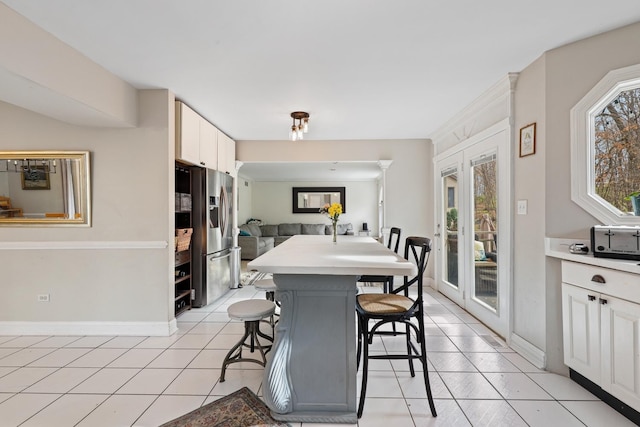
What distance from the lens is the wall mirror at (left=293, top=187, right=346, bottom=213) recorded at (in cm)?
927

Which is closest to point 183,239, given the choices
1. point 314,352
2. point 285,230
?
point 314,352

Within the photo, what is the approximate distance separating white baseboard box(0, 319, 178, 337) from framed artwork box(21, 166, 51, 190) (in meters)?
1.31

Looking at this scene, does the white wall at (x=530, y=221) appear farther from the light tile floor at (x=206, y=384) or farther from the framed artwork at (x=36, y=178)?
the framed artwork at (x=36, y=178)

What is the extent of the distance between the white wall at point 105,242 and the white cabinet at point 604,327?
3.28m

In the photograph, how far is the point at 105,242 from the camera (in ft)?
9.52

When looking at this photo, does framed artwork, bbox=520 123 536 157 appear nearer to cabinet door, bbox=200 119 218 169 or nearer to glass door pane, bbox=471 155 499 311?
glass door pane, bbox=471 155 499 311

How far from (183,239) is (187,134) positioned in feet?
3.79

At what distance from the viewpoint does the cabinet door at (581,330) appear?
6.06 feet

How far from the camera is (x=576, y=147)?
2.07 m

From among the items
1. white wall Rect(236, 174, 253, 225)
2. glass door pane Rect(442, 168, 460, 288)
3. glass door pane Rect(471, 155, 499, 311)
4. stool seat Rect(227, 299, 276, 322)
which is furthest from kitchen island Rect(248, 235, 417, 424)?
white wall Rect(236, 174, 253, 225)

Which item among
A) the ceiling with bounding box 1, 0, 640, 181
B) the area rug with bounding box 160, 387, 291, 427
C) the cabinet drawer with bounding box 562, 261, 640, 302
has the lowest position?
the area rug with bounding box 160, 387, 291, 427

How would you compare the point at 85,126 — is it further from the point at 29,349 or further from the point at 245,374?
the point at 245,374

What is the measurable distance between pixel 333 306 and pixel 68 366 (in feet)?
7.28

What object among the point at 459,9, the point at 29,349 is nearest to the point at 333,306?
the point at 459,9
